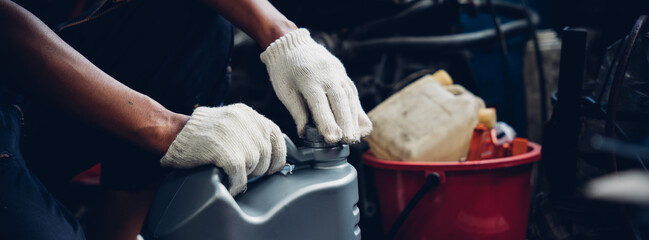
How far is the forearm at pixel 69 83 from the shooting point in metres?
0.51

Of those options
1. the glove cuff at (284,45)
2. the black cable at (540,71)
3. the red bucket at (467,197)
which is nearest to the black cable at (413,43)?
the black cable at (540,71)

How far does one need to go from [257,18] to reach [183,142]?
318 mm

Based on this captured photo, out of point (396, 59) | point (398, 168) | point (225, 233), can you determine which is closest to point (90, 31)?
point (225, 233)

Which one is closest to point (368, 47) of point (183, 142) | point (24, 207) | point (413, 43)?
point (413, 43)

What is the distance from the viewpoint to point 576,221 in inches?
35.0

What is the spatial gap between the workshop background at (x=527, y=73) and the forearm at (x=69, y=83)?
43cm

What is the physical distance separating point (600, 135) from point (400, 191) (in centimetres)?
42

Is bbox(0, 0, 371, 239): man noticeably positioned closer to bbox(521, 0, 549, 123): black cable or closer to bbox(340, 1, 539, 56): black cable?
bbox(340, 1, 539, 56): black cable

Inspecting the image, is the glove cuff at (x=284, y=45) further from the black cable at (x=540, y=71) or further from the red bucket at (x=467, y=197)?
the black cable at (x=540, y=71)

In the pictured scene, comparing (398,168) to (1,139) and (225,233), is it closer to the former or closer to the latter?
(225,233)

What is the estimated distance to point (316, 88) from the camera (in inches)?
26.7

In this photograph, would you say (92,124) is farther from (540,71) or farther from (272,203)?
(540,71)

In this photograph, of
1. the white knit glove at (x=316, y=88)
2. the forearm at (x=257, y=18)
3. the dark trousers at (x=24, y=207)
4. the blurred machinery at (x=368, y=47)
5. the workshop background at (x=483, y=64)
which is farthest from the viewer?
the blurred machinery at (x=368, y=47)

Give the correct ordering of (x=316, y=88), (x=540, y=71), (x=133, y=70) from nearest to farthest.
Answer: (x=316, y=88), (x=133, y=70), (x=540, y=71)
